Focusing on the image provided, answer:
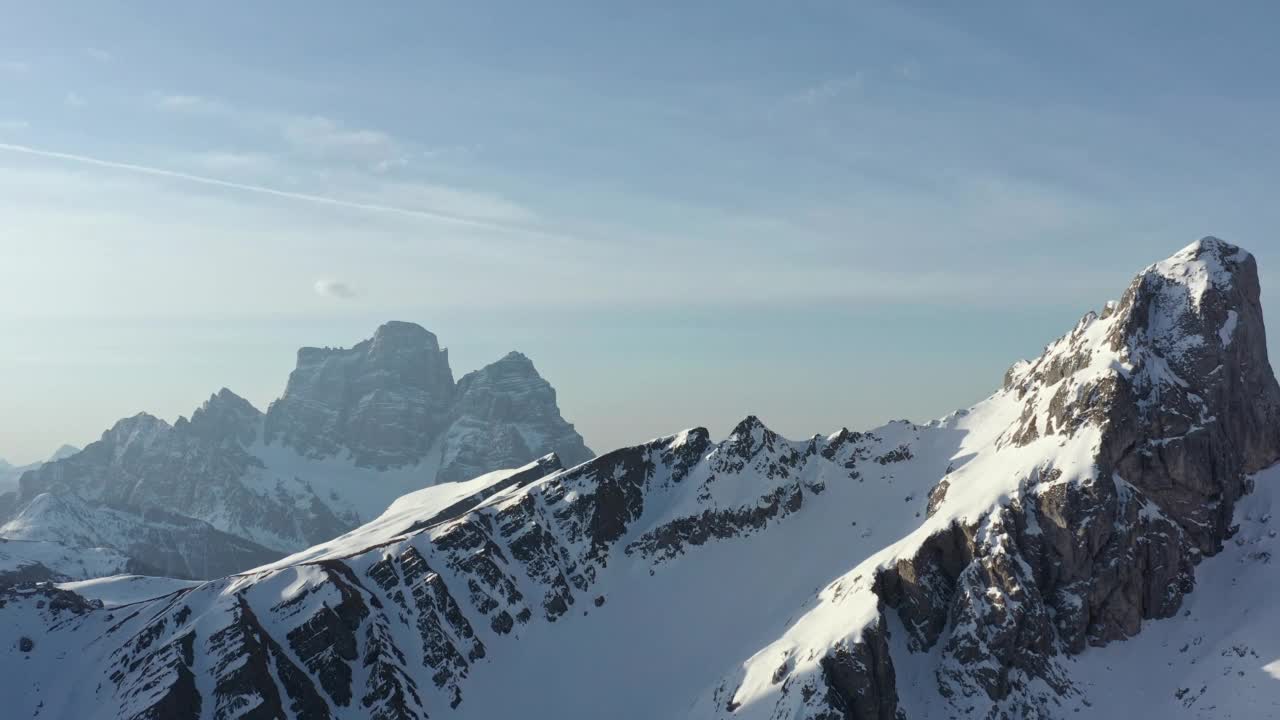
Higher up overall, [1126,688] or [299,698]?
[299,698]

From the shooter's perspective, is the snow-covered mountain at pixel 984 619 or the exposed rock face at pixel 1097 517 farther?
the exposed rock face at pixel 1097 517

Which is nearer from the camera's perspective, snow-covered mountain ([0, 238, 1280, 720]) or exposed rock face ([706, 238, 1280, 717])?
snow-covered mountain ([0, 238, 1280, 720])

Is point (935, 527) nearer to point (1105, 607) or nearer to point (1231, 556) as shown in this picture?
point (1105, 607)

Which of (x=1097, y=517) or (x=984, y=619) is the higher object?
(x=1097, y=517)

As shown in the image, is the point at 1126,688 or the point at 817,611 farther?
the point at 817,611

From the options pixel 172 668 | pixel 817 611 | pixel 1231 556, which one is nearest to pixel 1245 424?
pixel 1231 556

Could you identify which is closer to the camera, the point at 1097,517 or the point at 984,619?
the point at 984,619

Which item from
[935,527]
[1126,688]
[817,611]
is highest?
[935,527]

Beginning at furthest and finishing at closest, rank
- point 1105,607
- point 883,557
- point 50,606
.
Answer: point 50,606, point 883,557, point 1105,607

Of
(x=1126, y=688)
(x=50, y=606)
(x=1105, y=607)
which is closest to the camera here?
(x=1126, y=688)
